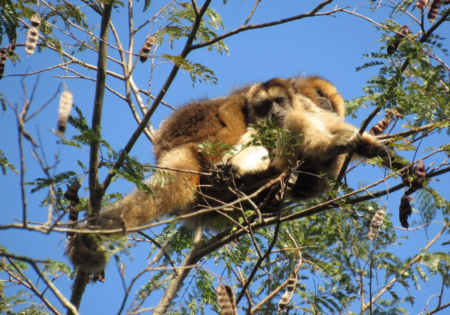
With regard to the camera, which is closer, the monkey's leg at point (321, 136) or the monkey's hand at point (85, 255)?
the monkey's hand at point (85, 255)

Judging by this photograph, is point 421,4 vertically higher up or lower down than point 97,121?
higher up

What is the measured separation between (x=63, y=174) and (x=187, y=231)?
2.56 m

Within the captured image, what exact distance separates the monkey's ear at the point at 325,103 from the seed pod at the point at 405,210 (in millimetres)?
2975

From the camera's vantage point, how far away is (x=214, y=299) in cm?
612

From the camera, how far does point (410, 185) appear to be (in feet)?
14.3

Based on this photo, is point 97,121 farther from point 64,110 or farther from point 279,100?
point 279,100

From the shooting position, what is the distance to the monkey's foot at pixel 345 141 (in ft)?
15.8

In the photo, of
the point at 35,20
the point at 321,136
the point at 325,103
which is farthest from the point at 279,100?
the point at 35,20

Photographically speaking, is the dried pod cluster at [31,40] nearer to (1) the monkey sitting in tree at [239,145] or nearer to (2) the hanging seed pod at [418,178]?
(1) the monkey sitting in tree at [239,145]

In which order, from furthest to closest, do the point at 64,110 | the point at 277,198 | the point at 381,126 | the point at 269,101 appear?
the point at 269,101
the point at 381,126
the point at 277,198
the point at 64,110

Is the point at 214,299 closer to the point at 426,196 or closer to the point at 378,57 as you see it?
the point at 426,196

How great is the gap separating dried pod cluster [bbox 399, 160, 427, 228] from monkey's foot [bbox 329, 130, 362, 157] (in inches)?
24.3

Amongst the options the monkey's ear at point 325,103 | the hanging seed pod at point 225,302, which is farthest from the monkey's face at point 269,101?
the hanging seed pod at point 225,302

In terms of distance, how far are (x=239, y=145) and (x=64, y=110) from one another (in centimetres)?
363
